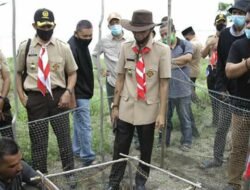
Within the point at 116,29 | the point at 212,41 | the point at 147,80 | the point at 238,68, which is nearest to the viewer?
the point at 238,68

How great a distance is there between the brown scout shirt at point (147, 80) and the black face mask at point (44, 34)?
78 centimetres

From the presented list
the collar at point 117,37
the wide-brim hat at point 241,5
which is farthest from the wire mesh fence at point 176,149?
the collar at point 117,37

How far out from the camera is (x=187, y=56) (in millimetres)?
5773

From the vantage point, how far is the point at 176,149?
5930mm

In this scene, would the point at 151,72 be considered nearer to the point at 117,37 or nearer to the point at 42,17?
the point at 42,17

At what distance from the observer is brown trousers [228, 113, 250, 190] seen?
419 centimetres

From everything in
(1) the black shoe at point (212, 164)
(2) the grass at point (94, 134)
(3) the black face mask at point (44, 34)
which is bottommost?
(1) the black shoe at point (212, 164)

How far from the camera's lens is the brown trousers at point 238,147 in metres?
4.19

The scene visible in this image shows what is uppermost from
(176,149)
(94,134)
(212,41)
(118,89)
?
(212,41)

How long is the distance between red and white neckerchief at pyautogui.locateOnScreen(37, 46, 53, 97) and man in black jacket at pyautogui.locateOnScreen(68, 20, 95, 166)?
64 cm

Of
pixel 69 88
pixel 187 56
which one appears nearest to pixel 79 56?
pixel 69 88

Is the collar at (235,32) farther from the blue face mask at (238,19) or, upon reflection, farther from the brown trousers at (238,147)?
the brown trousers at (238,147)

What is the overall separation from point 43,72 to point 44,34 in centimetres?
40

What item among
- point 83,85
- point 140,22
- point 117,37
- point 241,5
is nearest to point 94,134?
point 83,85
